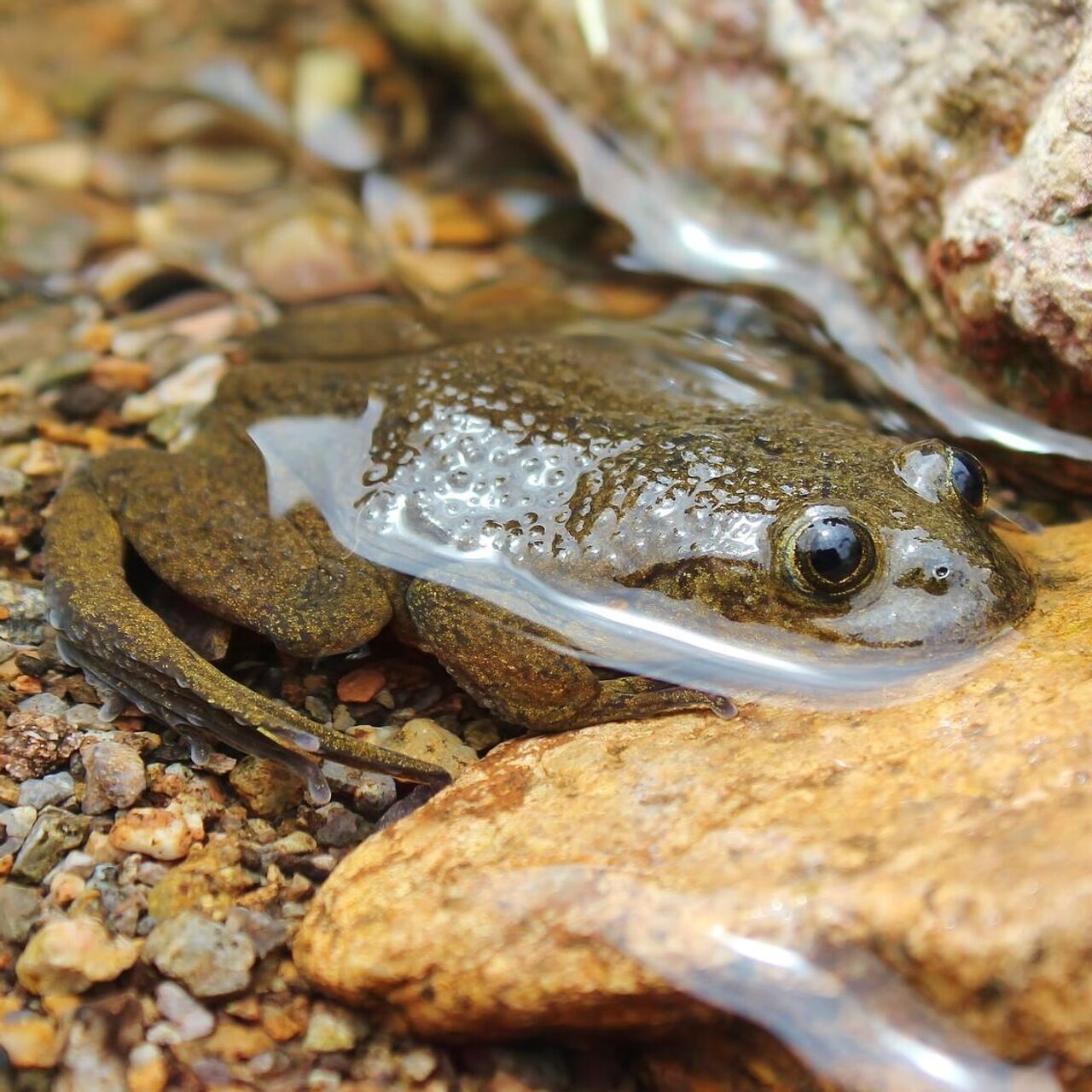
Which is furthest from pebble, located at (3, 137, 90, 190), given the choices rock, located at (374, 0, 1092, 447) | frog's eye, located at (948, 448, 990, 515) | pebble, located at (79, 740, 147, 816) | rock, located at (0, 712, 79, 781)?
frog's eye, located at (948, 448, 990, 515)

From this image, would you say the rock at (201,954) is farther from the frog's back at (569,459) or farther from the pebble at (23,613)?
the frog's back at (569,459)

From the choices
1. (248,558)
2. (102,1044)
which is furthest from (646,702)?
(102,1044)

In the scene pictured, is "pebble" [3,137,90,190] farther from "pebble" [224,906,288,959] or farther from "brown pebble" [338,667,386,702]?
"pebble" [224,906,288,959]

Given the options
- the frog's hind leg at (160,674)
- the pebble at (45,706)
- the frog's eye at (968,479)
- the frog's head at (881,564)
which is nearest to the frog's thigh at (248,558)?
the frog's hind leg at (160,674)

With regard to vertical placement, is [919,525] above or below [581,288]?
above

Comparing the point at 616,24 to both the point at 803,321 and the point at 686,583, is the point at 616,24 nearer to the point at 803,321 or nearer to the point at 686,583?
the point at 803,321

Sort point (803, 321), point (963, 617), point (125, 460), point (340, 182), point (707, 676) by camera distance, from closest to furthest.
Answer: point (963, 617)
point (707, 676)
point (125, 460)
point (803, 321)
point (340, 182)

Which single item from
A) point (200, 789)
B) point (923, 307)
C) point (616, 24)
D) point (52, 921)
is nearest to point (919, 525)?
point (923, 307)
